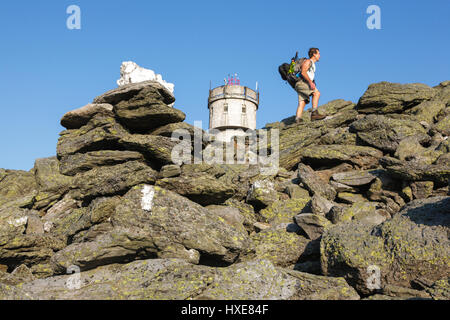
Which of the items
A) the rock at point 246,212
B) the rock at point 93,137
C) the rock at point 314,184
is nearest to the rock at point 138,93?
the rock at point 93,137

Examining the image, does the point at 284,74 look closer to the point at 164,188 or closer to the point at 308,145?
the point at 308,145

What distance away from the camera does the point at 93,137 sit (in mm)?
19359

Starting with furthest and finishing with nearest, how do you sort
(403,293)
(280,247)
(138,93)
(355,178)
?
(355,178)
(138,93)
(280,247)
(403,293)

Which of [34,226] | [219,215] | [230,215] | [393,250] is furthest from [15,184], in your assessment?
[393,250]

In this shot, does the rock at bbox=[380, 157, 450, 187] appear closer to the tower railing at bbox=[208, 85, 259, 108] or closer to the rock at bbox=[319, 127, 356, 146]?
the rock at bbox=[319, 127, 356, 146]

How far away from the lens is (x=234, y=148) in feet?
93.5

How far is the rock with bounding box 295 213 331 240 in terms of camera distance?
1463 centimetres

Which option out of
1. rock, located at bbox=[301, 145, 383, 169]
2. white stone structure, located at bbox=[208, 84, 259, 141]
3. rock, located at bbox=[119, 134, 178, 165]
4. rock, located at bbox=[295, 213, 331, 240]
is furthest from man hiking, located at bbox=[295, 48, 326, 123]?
white stone structure, located at bbox=[208, 84, 259, 141]

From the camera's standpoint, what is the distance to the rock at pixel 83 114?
20000 millimetres

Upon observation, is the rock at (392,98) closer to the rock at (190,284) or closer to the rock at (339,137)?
the rock at (339,137)

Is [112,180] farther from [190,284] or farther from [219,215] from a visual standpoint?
[190,284]

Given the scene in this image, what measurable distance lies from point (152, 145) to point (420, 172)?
12.4 m

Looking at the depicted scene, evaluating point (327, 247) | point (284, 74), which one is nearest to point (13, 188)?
point (327, 247)
